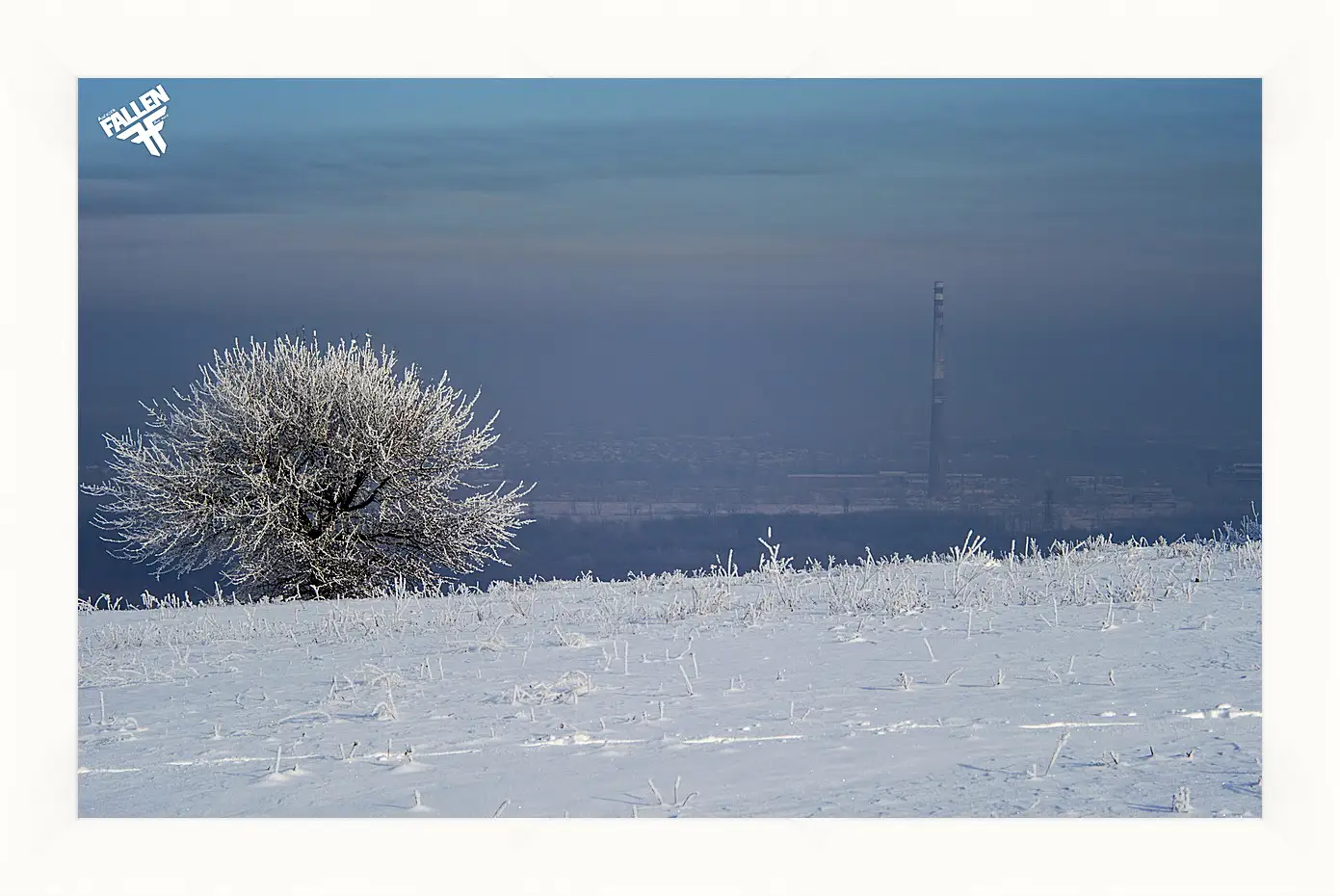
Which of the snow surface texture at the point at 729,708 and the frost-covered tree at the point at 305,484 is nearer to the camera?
the snow surface texture at the point at 729,708

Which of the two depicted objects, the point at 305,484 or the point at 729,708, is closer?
the point at 729,708

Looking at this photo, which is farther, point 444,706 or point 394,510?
point 394,510

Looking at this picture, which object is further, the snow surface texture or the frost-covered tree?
the frost-covered tree
